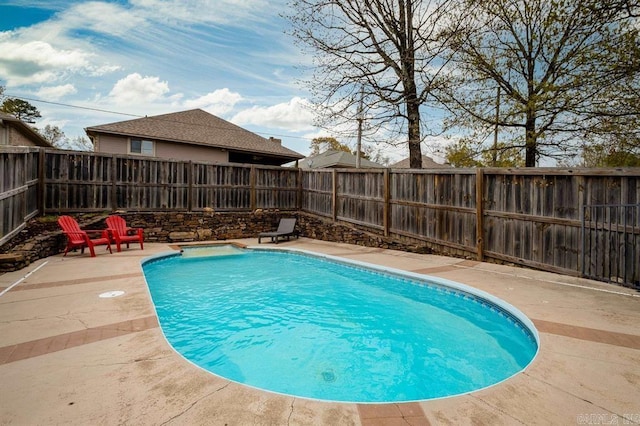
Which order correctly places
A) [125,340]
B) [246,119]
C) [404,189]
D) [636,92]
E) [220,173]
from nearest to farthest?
[125,340] < [636,92] < [404,189] < [220,173] < [246,119]

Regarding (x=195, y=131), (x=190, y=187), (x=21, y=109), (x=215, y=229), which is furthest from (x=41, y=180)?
(x=21, y=109)

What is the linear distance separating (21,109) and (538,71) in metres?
40.7

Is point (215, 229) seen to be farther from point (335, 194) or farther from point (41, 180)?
point (41, 180)

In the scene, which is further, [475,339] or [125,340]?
[475,339]

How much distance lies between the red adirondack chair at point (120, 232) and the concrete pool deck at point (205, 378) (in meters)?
4.08

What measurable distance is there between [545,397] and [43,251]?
383 inches

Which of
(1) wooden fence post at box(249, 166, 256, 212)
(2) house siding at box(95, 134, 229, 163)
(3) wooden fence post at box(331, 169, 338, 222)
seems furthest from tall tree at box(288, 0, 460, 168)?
(2) house siding at box(95, 134, 229, 163)

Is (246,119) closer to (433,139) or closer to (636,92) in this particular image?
(433,139)

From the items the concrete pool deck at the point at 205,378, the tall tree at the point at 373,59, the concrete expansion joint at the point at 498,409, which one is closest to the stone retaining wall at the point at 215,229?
the tall tree at the point at 373,59

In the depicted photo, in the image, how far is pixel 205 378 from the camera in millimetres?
2613

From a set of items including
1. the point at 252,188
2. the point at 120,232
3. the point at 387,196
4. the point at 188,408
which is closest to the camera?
the point at 188,408

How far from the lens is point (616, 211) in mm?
5207

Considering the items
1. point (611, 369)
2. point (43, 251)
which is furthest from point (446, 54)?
point (43, 251)

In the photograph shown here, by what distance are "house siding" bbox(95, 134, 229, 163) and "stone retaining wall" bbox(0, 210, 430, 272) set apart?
340 cm
